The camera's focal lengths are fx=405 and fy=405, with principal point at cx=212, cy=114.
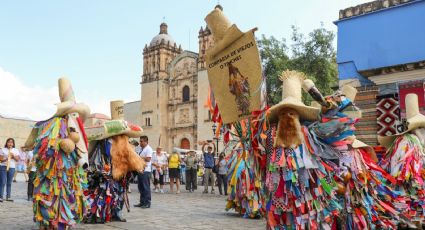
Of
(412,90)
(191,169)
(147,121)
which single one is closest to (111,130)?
(412,90)

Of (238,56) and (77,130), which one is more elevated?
(238,56)

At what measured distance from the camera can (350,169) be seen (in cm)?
447

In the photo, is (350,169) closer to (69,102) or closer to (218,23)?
(218,23)

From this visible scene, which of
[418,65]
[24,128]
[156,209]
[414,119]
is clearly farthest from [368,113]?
[24,128]

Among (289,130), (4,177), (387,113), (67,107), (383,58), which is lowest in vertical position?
(4,177)

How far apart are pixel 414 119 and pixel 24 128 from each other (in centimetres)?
5003

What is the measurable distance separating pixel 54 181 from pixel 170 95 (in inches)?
1707

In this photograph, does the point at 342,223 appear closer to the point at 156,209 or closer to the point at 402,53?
the point at 156,209

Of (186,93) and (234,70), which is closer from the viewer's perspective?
(234,70)

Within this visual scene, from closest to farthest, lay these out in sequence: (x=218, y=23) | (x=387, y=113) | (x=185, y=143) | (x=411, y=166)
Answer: (x=218, y=23), (x=411, y=166), (x=387, y=113), (x=185, y=143)

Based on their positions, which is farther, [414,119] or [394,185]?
[414,119]

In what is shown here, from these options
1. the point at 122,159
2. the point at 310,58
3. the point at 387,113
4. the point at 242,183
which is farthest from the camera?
the point at 310,58

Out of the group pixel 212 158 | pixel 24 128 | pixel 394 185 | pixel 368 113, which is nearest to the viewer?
pixel 394 185

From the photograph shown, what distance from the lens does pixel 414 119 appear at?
5973 millimetres
